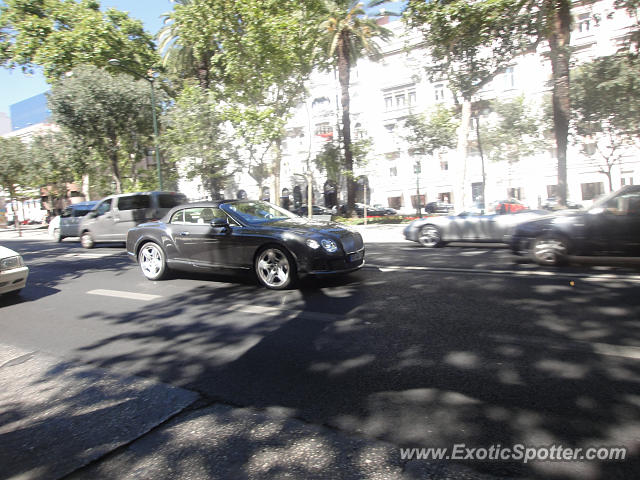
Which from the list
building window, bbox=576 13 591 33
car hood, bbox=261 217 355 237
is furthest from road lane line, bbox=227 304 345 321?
building window, bbox=576 13 591 33

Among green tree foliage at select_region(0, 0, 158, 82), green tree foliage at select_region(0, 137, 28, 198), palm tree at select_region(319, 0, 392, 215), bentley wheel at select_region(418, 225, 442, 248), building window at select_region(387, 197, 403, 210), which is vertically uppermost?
green tree foliage at select_region(0, 0, 158, 82)

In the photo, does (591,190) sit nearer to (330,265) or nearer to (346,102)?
(346,102)

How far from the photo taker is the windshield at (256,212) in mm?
7232

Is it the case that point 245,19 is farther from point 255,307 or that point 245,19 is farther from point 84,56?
point 255,307

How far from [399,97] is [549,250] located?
38.4 m

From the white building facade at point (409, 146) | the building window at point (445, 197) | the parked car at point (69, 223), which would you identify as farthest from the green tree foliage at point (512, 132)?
the parked car at point (69, 223)

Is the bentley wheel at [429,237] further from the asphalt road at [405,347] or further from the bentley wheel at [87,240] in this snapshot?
the bentley wheel at [87,240]

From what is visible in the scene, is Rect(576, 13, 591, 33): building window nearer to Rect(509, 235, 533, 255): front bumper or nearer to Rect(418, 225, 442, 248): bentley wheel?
Rect(418, 225, 442, 248): bentley wheel

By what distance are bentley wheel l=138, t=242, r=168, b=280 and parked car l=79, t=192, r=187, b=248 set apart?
22.1 ft

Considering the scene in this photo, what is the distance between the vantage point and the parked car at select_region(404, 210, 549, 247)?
11188 mm

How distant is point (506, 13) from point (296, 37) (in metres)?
9.71

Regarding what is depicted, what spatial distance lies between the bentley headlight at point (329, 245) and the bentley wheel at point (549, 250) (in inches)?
166

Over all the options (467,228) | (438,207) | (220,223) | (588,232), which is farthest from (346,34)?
(220,223)

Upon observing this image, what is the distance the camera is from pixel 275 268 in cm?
662
